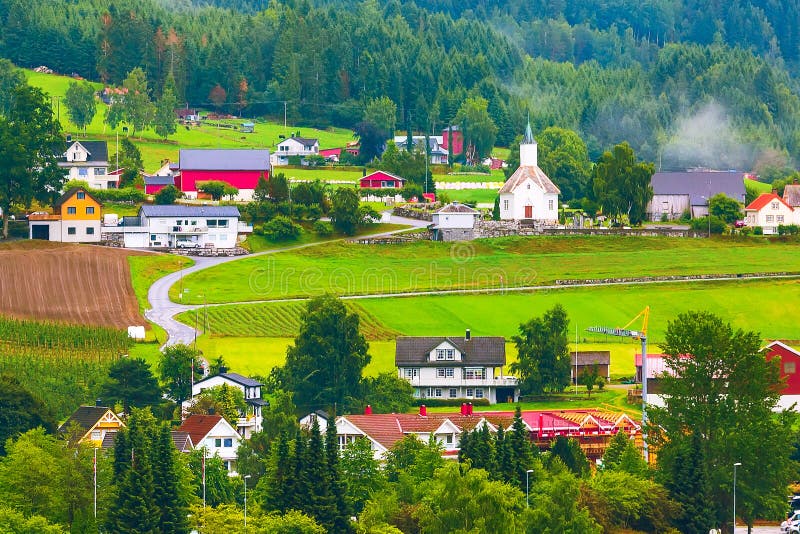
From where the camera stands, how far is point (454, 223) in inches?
5522

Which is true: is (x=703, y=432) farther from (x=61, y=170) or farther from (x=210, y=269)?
(x=61, y=170)

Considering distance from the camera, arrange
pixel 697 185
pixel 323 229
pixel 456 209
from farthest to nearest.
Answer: pixel 697 185, pixel 456 209, pixel 323 229

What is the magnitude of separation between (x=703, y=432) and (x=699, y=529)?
6.65m

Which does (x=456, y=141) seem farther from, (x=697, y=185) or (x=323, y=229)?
(x=323, y=229)

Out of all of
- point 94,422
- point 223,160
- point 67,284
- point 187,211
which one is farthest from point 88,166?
point 94,422

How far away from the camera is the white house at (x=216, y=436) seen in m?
83.2

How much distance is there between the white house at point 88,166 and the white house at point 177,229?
1679 centimetres

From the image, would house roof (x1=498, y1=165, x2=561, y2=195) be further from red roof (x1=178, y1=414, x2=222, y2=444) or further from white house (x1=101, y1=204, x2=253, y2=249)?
red roof (x1=178, y1=414, x2=222, y2=444)

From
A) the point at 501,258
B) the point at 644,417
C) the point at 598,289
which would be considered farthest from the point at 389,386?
the point at 501,258

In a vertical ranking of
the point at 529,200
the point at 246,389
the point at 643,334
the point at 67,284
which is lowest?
the point at 246,389

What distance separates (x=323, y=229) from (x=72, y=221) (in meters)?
17.1

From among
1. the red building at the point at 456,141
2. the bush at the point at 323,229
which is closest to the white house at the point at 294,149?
the red building at the point at 456,141

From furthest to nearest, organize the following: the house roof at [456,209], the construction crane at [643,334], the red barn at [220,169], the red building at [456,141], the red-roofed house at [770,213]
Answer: the red building at [456,141] → the red barn at [220,169] → the red-roofed house at [770,213] → the house roof at [456,209] → the construction crane at [643,334]

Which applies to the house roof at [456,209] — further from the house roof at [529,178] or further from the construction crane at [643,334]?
the construction crane at [643,334]
